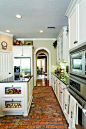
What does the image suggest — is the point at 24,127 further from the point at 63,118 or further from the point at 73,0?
the point at 73,0

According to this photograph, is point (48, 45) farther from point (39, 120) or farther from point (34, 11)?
point (39, 120)

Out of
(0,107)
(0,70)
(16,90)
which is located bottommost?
(0,107)

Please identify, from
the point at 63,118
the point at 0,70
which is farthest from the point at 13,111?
the point at 0,70

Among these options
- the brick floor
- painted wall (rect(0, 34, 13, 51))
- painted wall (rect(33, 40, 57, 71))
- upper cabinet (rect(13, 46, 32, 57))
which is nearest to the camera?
the brick floor

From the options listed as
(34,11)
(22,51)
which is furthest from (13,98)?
(22,51)

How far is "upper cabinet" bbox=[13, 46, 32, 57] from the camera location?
4.68m

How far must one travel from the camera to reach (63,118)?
2330mm

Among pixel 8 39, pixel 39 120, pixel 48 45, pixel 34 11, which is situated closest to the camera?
pixel 39 120

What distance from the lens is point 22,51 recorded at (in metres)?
4.69

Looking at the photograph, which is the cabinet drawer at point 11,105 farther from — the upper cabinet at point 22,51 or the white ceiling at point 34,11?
the upper cabinet at point 22,51

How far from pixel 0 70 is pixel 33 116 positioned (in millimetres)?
3028

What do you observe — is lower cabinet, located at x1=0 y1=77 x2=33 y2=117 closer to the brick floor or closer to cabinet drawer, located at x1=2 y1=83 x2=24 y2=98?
cabinet drawer, located at x1=2 y1=83 x2=24 y2=98

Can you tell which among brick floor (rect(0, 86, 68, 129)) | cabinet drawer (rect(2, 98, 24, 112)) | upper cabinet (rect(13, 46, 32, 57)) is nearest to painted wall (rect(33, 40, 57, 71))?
upper cabinet (rect(13, 46, 32, 57))

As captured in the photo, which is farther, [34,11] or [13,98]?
[34,11]
